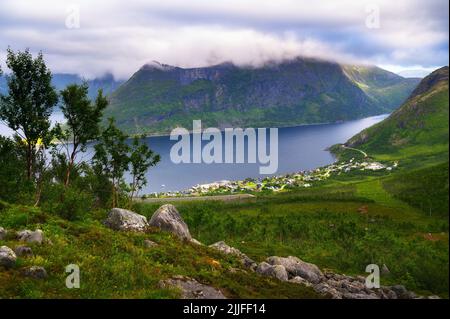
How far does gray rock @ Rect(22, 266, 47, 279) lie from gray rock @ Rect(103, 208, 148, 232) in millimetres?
17332

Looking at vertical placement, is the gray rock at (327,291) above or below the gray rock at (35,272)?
below

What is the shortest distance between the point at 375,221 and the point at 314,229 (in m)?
36.3

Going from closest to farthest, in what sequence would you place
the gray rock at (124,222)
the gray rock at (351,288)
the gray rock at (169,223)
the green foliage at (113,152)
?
the gray rock at (124,222), the gray rock at (351,288), the gray rock at (169,223), the green foliage at (113,152)

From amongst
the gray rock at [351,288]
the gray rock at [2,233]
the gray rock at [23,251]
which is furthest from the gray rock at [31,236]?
the gray rock at [351,288]

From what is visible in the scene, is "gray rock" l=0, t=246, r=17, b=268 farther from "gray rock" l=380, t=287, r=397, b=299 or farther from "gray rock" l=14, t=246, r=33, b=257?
"gray rock" l=380, t=287, r=397, b=299

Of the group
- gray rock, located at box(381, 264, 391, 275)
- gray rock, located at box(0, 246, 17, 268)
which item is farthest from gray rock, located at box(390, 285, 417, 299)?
gray rock, located at box(0, 246, 17, 268)

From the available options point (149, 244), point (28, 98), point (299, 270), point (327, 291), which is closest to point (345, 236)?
point (299, 270)

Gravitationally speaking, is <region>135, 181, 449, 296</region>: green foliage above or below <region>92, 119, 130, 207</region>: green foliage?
below

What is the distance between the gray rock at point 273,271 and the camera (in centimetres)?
4226

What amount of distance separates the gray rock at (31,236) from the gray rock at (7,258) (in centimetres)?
390

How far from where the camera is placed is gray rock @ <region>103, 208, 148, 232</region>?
42.8 metres

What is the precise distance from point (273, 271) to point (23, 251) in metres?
25.3

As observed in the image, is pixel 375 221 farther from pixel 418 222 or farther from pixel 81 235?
pixel 81 235

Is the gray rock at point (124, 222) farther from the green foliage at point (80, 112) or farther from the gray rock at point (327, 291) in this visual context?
the gray rock at point (327, 291)
